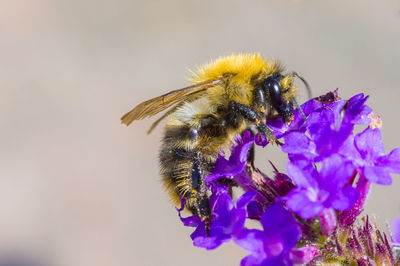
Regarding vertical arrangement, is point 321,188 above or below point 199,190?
below

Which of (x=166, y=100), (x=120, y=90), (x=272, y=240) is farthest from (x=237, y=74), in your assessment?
→ (x=120, y=90)

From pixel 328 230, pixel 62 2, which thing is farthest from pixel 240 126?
pixel 62 2

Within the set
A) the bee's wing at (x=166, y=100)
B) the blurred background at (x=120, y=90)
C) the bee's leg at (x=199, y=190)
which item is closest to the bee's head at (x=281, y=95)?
the bee's wing at (x=166, y=100)

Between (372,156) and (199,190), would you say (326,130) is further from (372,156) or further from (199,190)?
(199,190)

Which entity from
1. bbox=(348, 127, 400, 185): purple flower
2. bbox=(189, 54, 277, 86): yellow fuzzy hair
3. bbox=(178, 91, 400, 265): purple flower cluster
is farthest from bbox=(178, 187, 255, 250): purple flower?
bbox=(189, 54, 277, 86): yellow fuzzy hair

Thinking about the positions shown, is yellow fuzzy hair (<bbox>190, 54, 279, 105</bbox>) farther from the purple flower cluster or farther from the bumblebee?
the purple flower cluster

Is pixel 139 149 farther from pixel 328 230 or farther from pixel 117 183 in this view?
pixel 328 230

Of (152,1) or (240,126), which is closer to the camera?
(240,126)
